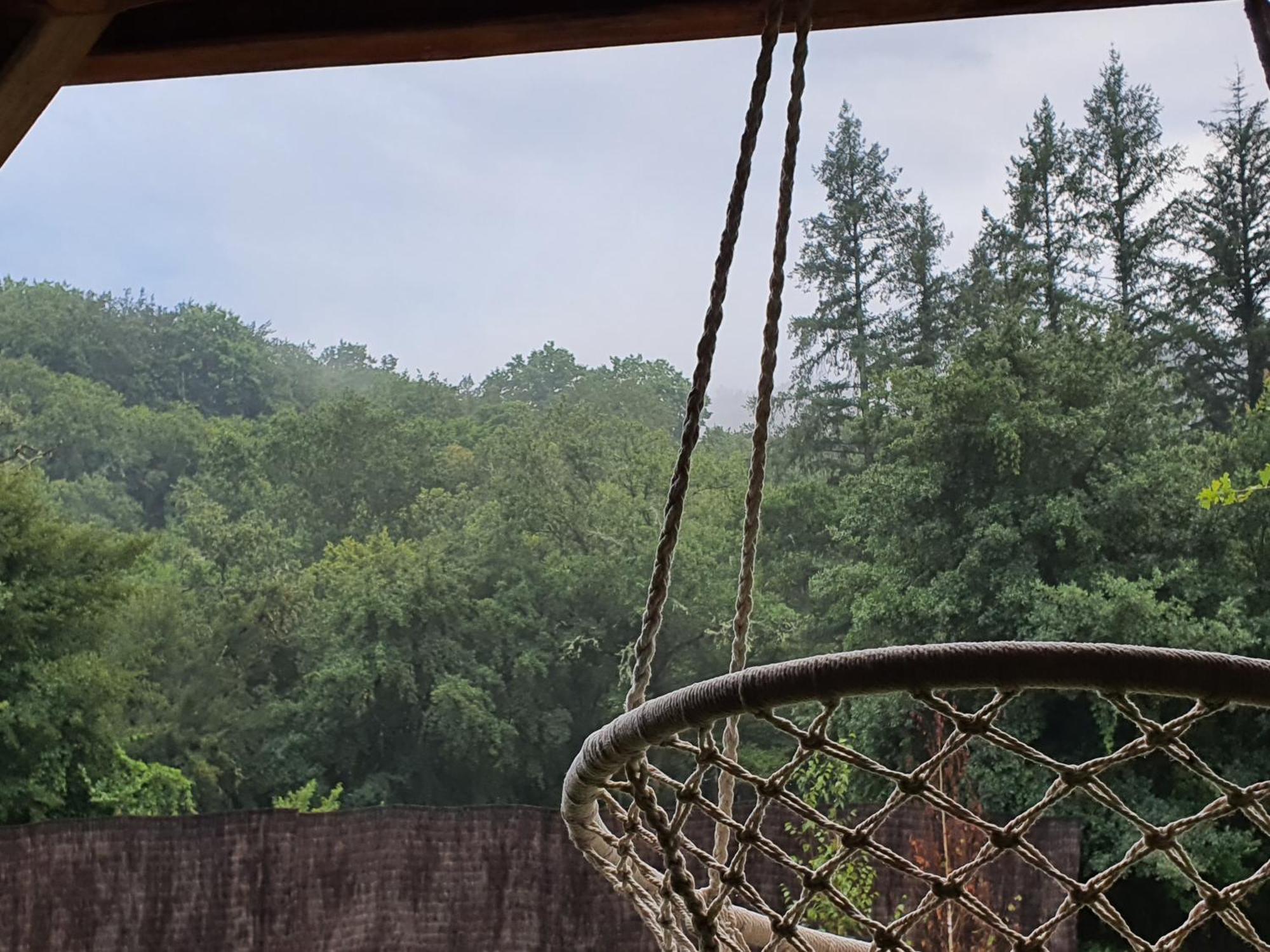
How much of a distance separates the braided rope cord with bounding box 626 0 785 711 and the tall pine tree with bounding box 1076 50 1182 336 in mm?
4840

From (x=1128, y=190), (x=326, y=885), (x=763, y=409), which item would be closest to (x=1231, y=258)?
(x=1128, y=190)

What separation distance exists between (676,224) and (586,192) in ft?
1.99

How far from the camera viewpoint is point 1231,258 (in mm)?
4844

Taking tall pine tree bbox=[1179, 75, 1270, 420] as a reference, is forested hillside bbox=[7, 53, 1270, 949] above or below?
below

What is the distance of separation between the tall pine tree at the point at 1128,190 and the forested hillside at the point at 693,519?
0.05 feet

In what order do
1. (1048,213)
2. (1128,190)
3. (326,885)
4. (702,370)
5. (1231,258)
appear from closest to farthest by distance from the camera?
1. (702,370)
2. (326,885)
3. (1231,258)
4. (1128,190)
5. (1048,213)

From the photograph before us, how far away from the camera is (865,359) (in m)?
5.48

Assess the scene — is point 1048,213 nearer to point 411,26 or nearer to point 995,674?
point 411,26

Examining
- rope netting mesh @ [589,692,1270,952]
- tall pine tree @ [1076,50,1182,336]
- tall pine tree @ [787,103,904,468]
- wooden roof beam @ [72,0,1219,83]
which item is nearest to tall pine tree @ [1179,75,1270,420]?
tall pine tree @ [1076,50,1182,336]

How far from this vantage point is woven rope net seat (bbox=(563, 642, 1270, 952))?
32 cm

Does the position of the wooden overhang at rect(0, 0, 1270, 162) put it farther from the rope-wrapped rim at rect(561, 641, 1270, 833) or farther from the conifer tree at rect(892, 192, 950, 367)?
the conifer tree at rect(892, 192, 950, 367)

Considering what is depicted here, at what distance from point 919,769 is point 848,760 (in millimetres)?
22

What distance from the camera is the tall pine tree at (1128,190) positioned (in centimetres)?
499

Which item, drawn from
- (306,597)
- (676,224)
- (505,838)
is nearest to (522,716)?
(306,597)
